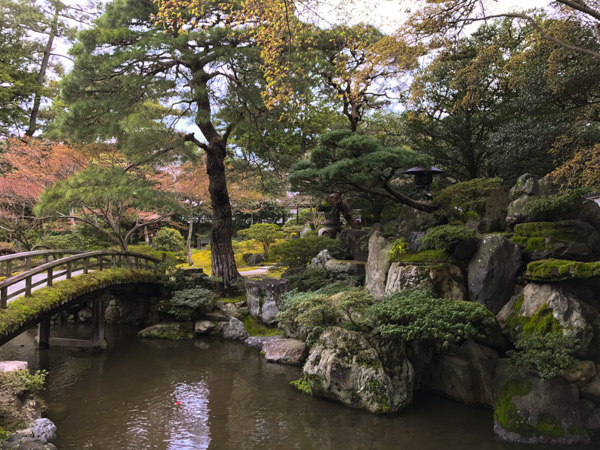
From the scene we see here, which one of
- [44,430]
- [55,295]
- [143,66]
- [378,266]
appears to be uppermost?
[143,66]

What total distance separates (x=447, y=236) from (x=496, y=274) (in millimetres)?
1134

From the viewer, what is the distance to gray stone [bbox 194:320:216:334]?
37.0 ft

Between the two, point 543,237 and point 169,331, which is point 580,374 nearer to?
point 543,237

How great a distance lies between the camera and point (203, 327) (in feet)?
37.1

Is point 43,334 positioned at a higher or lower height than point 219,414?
higher

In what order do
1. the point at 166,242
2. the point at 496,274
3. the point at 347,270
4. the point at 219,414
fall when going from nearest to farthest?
the point at 219,414 → the point at 496,274 → the point at 347,270 → the point at 166,242

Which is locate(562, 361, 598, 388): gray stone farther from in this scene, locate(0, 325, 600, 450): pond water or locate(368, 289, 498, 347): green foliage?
locate(368, 289, 498, 347): green foliage

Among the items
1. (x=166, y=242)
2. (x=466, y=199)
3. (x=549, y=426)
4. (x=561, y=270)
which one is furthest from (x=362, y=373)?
(x=166, y=242)

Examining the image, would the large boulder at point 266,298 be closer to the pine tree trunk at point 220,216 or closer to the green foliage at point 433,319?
the pine tree trunk at point 220,216

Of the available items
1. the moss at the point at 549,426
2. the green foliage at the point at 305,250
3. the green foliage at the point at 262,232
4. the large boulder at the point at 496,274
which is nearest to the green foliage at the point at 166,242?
the green foliage at the point at 262,232

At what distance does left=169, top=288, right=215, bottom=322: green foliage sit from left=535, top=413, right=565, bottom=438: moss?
851 cm

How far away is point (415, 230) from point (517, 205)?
2.70 m

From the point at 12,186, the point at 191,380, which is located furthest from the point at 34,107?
the point at 191,380

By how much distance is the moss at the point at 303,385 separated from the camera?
7243 millimetres
